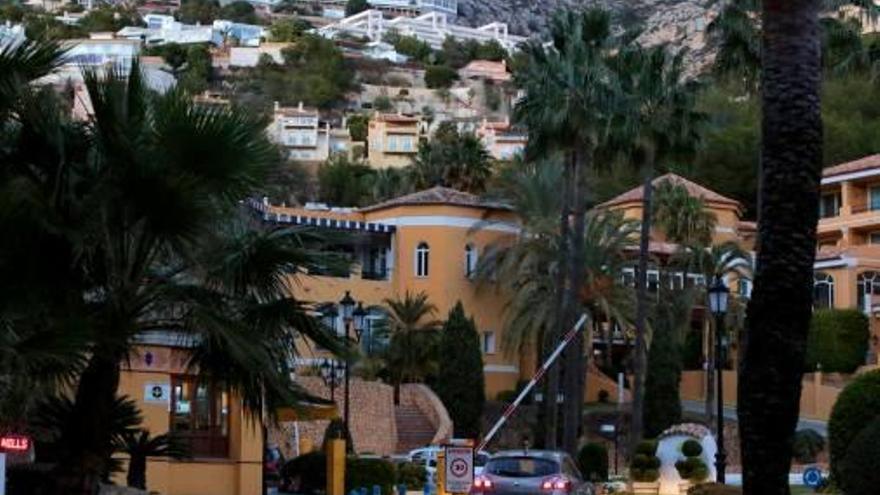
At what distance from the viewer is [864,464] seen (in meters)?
21.2

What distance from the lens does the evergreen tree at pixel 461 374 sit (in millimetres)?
60188

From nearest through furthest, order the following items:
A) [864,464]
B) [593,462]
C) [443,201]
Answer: [864,464] < [593,462] < [443,201]

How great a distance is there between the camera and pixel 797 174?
47.1 feet

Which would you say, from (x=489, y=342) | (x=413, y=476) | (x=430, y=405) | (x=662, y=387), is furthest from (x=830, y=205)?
(x=413, y=476)

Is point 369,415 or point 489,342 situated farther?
point 489,342

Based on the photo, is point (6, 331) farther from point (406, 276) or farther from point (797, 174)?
point (406, 276)

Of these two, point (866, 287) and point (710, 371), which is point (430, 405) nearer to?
point (710, 371)

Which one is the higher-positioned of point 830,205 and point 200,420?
point 830,205

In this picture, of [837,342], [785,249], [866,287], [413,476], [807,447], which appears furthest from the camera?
[866,287]

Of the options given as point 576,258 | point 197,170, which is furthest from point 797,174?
point 576,258

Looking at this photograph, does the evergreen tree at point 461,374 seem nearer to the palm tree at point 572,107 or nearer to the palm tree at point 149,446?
the palm tree at point 572,107

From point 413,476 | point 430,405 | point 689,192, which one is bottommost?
point 413,476

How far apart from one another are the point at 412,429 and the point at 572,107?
15.6m

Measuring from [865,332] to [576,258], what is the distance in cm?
2243
